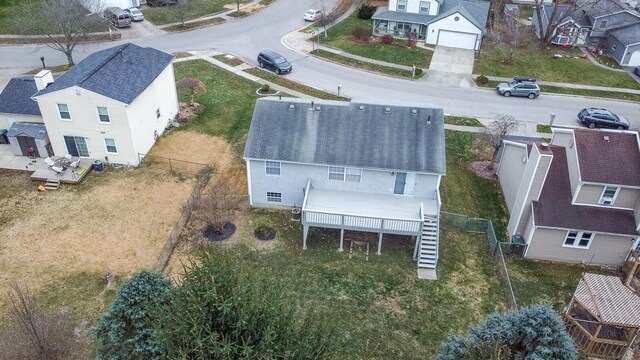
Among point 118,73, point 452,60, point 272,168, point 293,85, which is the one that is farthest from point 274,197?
point 452,60

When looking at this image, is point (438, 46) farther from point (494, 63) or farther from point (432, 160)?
point (432, 160)

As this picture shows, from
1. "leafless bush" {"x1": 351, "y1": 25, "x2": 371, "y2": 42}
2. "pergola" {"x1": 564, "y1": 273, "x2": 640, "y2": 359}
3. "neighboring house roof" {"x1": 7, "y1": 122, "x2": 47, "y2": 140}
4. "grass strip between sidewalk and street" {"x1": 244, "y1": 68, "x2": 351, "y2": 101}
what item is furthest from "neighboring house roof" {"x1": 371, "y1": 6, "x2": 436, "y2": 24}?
"pergola" {"x1": 564, "y1": 273, "x2": 640, "y2": 359}

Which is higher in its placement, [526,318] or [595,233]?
[526,318]

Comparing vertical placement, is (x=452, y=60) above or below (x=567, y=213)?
below

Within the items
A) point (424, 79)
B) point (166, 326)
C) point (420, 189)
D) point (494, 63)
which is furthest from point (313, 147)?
point (494, 63)

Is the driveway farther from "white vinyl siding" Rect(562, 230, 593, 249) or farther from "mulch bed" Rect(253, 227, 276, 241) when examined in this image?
A: "mulch bed" Rect(253, 227, 276, 241)

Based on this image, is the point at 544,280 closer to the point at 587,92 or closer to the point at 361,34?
the point at 587,92

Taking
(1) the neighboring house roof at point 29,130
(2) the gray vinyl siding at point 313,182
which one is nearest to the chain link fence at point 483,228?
(2) the gray vinyl siding at point 313,182
